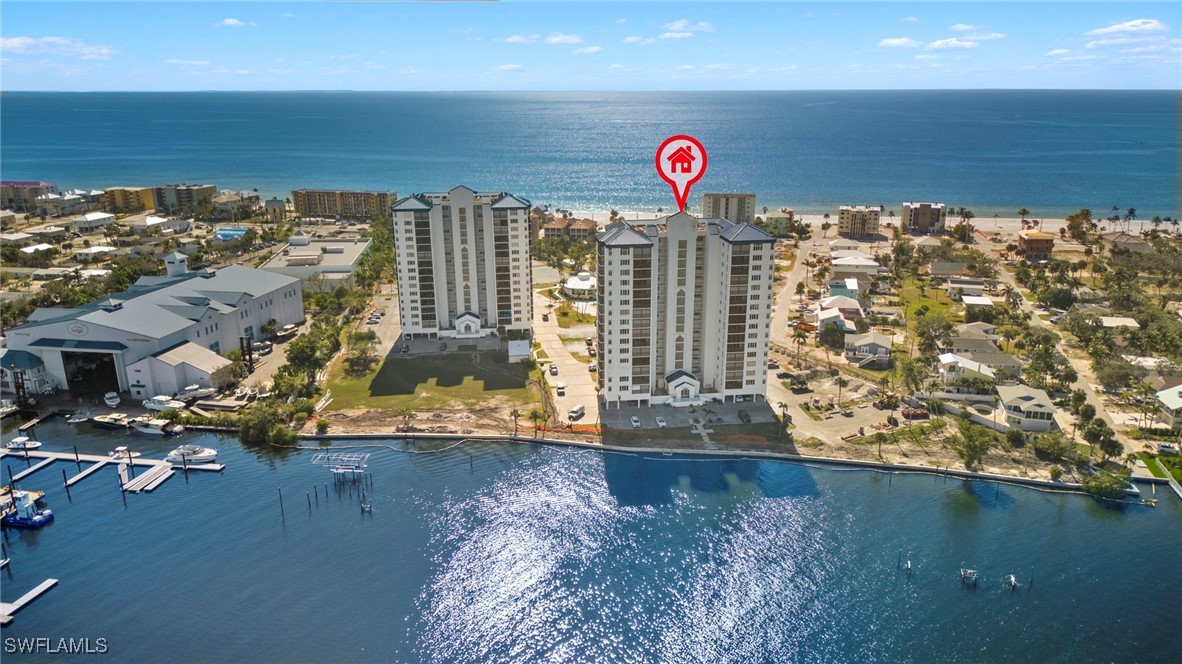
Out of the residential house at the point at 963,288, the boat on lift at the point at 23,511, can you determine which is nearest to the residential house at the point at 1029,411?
the residential house at the point at 963,288

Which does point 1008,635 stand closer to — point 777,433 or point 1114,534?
point 1114,534

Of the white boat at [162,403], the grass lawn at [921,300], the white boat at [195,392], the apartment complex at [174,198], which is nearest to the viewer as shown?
the white boat at [162,403]

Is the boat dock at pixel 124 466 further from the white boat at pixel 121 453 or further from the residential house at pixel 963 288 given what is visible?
the residential house at pixel 963 288

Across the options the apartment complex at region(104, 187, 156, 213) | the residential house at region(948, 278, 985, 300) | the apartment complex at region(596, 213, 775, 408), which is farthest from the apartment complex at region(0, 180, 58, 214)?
the residential house at region(948, 278, 985, 300)

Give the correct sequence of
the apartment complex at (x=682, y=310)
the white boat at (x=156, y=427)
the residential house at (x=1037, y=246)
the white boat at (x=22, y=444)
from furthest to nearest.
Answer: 1. the residential house at (x=1037, y=246)
2. the white boat at (x=156, y=427)
3. the apartment complex at (x=682, y=310)
4. the white boat at (x=22, y=444)

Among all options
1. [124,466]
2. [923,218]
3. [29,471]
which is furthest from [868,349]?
[923,218]

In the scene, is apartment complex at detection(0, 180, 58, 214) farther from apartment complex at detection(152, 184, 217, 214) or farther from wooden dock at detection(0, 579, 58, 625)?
wooden dock at detection(0, 579, 58, 625)

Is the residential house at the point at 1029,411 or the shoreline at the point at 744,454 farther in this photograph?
the residential house at the point at 1029,411
